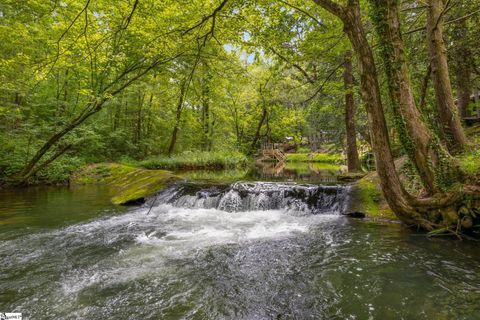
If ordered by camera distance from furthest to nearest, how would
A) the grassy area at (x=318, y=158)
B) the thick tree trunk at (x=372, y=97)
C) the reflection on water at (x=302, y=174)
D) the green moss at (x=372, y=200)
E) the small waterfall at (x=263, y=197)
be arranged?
the grassy area at (x=318, y=158) → the reflection on water at (x=302, y=174) → the small waterfall at (x=263, y=197) → the green moss at (x=372, y=200) → the thick tree trunk at (x=372, y=97)

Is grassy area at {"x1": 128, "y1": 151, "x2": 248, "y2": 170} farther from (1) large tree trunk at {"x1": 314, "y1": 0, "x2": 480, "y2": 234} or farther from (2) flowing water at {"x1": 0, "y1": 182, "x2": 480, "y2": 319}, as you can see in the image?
(1) large tree trunk at {"x1": 314, "y1": 0, "x2": 480, "y2": 234}

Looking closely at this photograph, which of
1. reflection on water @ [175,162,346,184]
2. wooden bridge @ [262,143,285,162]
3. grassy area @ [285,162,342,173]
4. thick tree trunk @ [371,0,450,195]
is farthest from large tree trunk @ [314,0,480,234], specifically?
wooden bridge @ [262,143,285,162]

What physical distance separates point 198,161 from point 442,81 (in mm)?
15820

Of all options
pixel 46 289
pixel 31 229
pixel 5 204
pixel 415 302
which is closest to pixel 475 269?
pixel 415 302

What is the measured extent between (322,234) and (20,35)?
12.2 meters

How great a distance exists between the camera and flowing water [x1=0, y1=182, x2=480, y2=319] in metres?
2.94

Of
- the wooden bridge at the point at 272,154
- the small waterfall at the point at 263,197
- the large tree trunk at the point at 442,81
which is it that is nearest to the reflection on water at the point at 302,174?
the small waterfall at the point at 263,197

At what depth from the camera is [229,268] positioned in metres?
3.99

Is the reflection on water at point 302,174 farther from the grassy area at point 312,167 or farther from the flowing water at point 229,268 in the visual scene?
the flowing water at point 229,268

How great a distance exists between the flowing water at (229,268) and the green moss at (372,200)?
58 centimetres

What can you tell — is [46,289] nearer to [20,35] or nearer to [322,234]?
[322,234]

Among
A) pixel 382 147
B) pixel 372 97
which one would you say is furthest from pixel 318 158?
pixel 372 97

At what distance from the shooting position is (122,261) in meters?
4.23

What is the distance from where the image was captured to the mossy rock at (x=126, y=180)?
951cm
